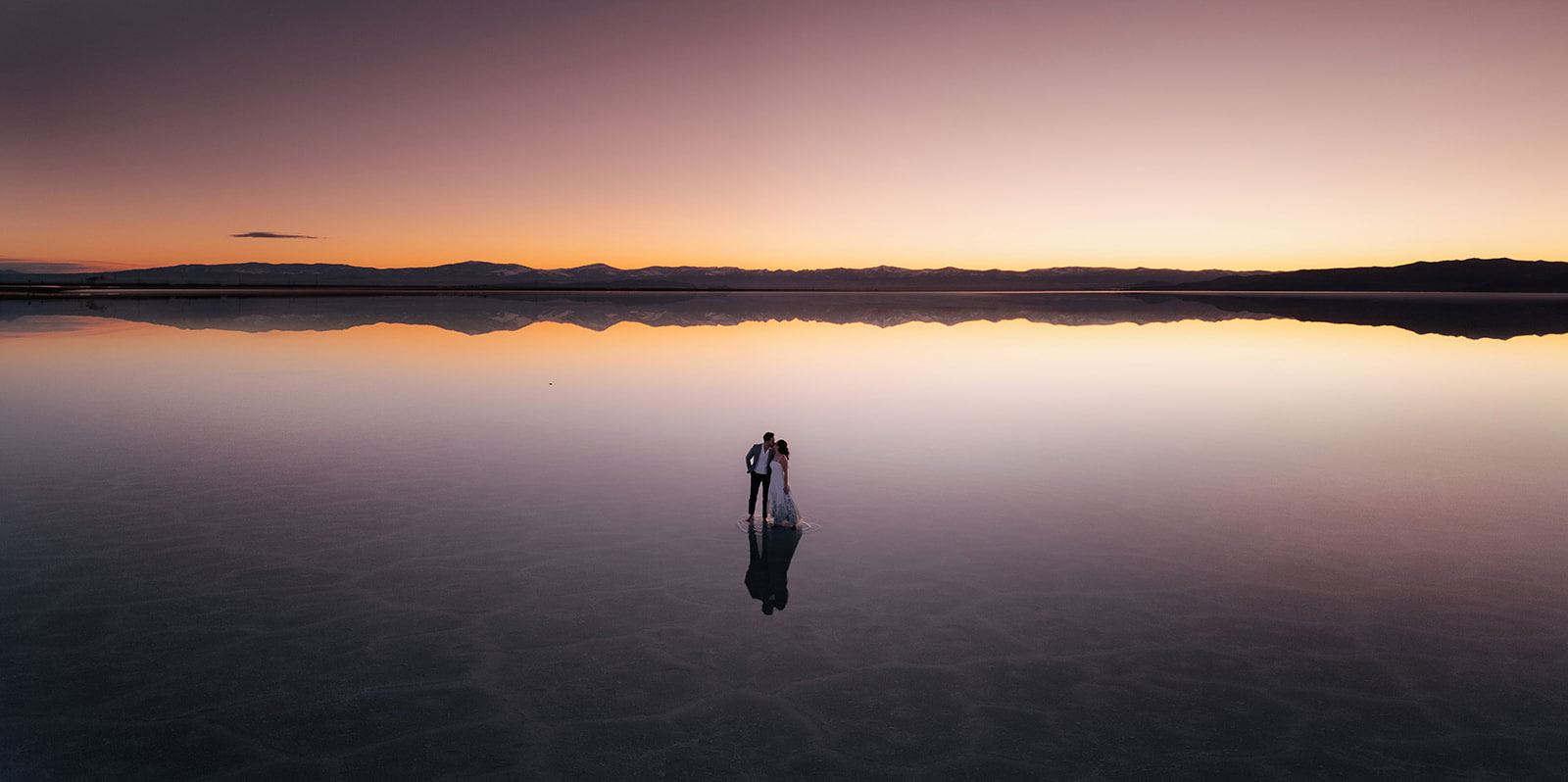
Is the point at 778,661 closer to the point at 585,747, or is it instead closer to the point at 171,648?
the point at 585,747

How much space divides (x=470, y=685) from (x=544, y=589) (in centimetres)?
249

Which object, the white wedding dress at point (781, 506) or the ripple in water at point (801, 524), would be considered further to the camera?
the ripple in water at point (801, 524)

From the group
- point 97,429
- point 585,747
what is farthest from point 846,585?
point 97,429

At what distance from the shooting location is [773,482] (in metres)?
13.8

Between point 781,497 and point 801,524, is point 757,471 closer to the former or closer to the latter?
point 781,497

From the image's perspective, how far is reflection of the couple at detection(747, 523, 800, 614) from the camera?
10.8 m

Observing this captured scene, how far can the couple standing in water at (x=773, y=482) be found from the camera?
44.6ft

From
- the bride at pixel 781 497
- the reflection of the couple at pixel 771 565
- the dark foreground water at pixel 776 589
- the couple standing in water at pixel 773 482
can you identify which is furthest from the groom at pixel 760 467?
the dark foreground water at pixel 776 589

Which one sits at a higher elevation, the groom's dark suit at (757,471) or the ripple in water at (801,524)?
the groom's dark suit at (757,471)

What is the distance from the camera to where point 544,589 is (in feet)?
35.8

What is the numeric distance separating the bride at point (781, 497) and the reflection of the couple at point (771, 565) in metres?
0.14

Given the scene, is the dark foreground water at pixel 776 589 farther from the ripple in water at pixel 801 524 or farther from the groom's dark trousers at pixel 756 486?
the groom's dark trousers at pixel 756 486

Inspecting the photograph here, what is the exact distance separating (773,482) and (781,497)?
325 millimetres

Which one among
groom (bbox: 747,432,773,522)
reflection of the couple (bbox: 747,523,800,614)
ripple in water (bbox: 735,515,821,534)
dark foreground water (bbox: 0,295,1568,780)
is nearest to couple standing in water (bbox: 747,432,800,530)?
groom (bbox: 747,432,773,522)
